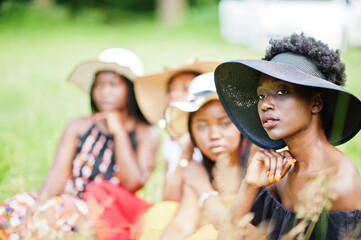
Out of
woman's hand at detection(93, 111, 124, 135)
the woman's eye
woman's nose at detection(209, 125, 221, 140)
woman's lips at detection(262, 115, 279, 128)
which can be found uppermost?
the woman's eye

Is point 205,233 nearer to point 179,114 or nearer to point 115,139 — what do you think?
point 179,114

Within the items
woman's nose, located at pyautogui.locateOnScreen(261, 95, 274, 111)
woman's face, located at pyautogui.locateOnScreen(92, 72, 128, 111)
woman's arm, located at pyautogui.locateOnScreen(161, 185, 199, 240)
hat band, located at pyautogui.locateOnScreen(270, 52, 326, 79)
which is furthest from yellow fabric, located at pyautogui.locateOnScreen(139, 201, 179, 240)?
hat band, located at pyautogui.locateOnScreen(270, 52, 326, 79)

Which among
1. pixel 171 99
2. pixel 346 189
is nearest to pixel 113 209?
pixel 171 99

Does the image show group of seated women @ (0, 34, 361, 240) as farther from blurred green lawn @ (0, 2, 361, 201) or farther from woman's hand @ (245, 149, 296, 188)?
blurred green lawn @ (0, 2, 361, 201)

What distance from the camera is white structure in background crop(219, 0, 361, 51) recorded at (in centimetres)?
830

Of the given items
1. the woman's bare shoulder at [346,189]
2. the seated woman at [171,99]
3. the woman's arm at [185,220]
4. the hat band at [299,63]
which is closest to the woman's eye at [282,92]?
the hat band at [299,63]

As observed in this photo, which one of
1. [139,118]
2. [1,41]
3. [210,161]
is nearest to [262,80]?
[210,161]

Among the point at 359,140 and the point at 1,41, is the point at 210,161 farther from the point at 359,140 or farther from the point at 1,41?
the point at 1,41

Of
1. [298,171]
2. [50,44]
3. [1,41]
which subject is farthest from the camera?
[50,44]

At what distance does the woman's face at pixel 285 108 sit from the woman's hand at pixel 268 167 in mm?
106

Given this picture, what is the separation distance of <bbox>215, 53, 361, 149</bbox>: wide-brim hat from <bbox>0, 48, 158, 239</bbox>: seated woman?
117 cm

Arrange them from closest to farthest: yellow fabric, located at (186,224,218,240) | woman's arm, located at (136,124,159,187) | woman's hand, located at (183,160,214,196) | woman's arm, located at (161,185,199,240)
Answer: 1. yellow fabric, located at (186,224,218,240)
2. woman's arm, located at (161,185,199,240)
3. woman's hand, located at (183,160,214,196)
4. woman's arm, located at (136,124,159,187)

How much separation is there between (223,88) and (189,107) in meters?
0.55

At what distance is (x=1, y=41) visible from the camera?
990 cm
